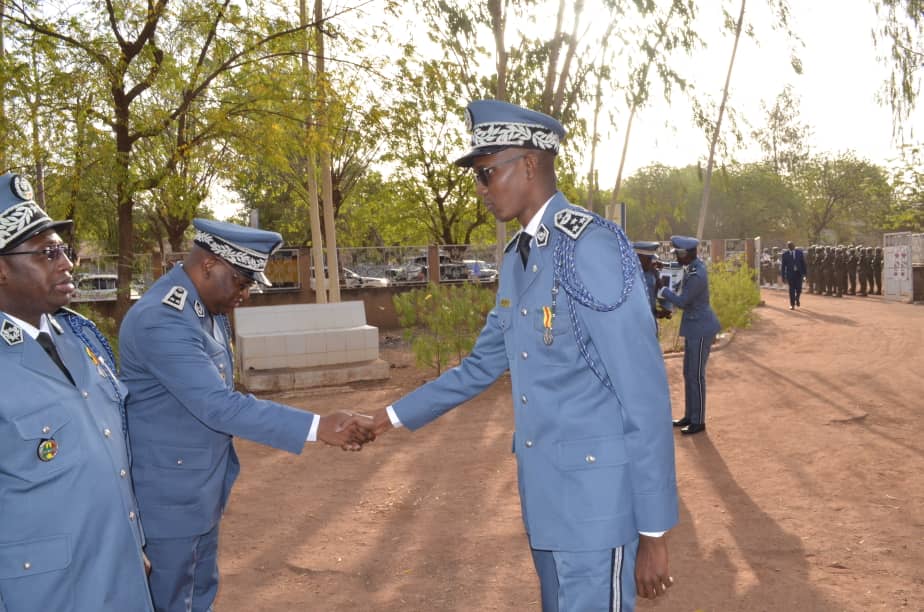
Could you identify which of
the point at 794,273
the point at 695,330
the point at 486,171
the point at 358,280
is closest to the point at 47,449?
the point at 486,171

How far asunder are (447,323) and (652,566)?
9.56 m

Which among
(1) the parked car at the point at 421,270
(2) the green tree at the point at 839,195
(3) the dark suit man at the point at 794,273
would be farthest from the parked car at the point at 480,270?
(2) the green tree at the point at 839,195

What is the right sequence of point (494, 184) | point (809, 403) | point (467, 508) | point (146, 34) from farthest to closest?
point (146, 34) → point (809, 403) → point (467, 508) → point (494, 184)

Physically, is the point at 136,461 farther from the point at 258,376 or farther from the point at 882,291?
the point at 882,291

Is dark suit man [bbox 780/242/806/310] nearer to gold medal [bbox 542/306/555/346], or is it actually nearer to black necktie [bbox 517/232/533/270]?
black necktie [bbox 517/232/533/270]

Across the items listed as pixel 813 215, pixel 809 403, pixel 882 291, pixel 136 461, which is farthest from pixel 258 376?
pixel 813 215

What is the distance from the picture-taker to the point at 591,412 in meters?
2.59

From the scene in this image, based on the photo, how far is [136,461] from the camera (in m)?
3.17

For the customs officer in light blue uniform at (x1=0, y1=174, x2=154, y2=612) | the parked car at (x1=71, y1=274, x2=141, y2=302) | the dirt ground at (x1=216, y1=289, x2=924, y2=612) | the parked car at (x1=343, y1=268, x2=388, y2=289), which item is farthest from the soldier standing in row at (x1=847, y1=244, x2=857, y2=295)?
the customs officer in light blue uniform at (x1=0, y1=174, x2=154, y2=612)

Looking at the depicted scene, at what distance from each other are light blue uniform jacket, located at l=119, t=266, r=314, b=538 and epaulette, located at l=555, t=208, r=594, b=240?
4.86ft

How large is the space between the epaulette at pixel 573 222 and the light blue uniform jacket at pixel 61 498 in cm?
156

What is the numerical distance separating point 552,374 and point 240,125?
35.4 feet

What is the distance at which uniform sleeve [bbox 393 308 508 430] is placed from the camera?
3.36m

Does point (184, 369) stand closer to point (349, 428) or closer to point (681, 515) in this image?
point (349, 428)
